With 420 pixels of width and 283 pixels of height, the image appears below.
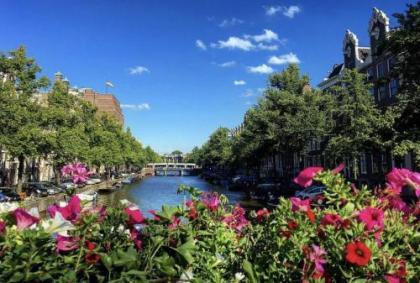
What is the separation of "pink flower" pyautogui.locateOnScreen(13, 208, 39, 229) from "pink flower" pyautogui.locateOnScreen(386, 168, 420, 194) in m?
2.41

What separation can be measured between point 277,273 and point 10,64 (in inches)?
1486

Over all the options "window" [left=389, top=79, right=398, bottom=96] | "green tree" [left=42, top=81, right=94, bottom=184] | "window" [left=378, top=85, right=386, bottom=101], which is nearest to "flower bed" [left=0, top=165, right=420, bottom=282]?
"green tree" [left=42, top=81, right=94, bottom=184]

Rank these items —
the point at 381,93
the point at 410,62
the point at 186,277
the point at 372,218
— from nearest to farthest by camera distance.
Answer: the point at 186,277, the point at 372,218, the point at 410,62, the point at 381,93

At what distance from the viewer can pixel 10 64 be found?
36.1 meters

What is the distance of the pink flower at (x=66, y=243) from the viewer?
2670mm

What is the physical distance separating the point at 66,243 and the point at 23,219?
342 millimetres

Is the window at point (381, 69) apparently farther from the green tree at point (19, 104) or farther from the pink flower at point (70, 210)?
the pink flower at point (70, 210)

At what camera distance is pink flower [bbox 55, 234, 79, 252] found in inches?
105

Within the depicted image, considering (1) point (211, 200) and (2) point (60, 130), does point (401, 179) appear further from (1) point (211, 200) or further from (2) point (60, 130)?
(2) point (60, 130)

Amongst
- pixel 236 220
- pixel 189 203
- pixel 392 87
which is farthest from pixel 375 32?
pixel 189 203

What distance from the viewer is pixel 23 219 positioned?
9.20 feet

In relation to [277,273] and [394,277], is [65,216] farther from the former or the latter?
[394,277]

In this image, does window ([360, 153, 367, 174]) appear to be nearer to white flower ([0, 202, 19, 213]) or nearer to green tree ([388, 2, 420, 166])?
green tree ([388, 2, 420, 166])

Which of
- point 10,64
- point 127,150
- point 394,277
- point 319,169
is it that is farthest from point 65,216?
point 127,150
